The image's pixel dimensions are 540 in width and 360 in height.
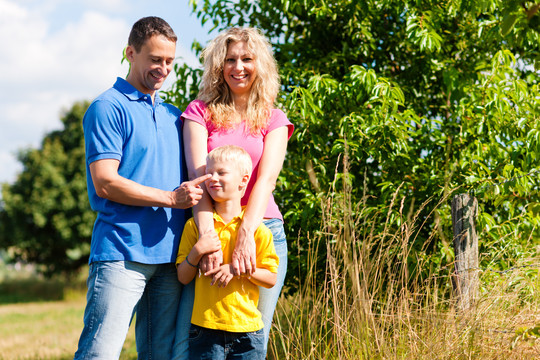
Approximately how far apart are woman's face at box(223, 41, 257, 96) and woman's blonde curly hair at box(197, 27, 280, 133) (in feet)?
0.07

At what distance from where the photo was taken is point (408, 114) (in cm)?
396

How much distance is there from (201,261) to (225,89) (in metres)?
0.99

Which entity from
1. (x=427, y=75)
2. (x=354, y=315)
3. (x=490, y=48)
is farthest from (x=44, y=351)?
(x=490, y=48)

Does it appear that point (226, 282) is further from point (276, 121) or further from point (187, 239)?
point (276, 121)

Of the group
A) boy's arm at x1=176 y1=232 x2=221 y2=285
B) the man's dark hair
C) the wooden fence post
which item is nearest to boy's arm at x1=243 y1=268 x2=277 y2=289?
boy's arm at x1=176 y1=232 x2=221 y2=285

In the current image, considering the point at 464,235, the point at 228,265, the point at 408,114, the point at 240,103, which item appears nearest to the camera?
the point at 228,265

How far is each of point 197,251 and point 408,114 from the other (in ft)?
7.25

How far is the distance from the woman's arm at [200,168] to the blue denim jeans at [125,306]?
0.88 ft

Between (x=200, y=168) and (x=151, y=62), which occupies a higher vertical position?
(x=151, y=62)

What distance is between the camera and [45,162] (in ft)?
75.7

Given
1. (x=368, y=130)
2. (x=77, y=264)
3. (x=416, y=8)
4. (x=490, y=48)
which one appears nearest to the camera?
(x=368, y=130)

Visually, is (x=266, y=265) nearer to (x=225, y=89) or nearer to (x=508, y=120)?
(x=225, y=89)

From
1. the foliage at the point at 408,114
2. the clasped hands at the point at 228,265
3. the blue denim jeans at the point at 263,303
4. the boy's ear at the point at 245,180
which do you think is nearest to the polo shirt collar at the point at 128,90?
the boy's ear at the point at 245,180

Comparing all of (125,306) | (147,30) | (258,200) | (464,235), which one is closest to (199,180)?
(258,200)
